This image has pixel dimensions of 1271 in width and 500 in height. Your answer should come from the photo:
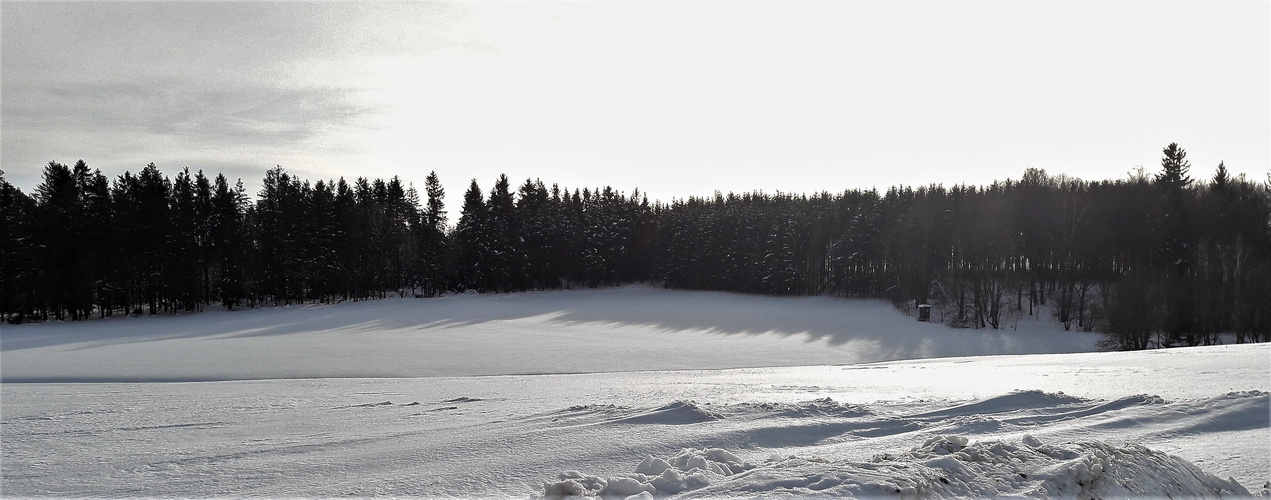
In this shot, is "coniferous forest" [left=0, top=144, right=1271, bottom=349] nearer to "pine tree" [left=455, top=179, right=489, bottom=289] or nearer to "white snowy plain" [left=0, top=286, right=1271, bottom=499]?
"pine tree" [left=455, top=179, right=489, bottom=289]

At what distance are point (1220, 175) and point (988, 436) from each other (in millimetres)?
51247

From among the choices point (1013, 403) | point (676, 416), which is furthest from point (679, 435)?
point (1013, 403)

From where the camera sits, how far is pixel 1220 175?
4062 cm

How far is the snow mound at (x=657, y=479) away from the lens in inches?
112

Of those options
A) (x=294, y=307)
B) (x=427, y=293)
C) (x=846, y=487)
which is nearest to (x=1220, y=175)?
(x=846, y=487)

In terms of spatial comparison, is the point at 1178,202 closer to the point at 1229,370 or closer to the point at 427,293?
the point at 1229,370

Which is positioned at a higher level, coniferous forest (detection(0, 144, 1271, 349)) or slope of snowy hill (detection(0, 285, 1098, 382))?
coniferous forest (detection(0, 144, 1271, 349))

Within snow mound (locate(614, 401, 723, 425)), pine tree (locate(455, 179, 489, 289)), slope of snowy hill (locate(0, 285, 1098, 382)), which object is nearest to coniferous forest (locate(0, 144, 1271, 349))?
pine tree (locate(455, 179, 489, 289))

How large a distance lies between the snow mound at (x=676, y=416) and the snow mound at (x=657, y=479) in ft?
5.88

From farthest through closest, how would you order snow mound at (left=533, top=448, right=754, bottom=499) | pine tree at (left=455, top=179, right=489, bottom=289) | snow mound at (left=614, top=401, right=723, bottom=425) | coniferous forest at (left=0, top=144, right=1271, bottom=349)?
pine tree at (left=455, top=179, right=489, bottom=289) → coniferous forest at (left=0, top=144, right=1271, bottom=349) → snow mound at (left=614, top=401, right=723, bottom=425) → snow mound at (left=533, top=448, right=754, bottom=499)

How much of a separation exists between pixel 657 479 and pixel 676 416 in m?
2.60

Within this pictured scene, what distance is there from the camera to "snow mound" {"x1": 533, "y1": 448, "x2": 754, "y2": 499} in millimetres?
2852

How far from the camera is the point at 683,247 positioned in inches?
2349

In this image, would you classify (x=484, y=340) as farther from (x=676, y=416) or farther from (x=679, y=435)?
(x=679, y=435)
